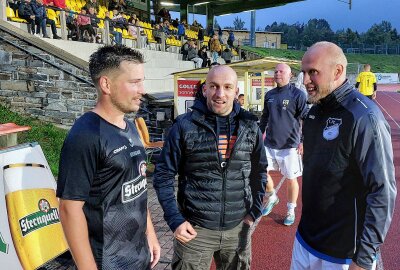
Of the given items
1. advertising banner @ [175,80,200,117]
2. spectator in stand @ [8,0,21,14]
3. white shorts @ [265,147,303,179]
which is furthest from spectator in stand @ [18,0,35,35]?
white shorts @ [265,147,303,179]

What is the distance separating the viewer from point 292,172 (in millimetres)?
5293

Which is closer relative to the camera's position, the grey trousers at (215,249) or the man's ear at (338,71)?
the man's ear at (338,71)

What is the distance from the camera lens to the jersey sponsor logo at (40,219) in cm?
304

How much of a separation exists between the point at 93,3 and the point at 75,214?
18.1 metres

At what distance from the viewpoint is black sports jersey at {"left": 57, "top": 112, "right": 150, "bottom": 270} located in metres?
1.88

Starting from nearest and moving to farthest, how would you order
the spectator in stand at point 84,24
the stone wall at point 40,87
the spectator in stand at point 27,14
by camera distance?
the stone wall at point 40,87 → the spectator in stand at point 27,14 → the spectator in stand at point 84,24

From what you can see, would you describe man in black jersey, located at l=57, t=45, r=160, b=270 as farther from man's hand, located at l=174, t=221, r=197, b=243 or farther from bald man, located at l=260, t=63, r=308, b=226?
bald man, located at l=260, t=63, r=308, b=226

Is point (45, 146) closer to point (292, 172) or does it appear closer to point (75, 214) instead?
point (292, 172)

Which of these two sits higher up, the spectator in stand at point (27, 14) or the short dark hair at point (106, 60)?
the spectator in stand at point (27, 14)

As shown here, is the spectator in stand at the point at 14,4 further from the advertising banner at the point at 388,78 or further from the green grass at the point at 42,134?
the advertising banner at the point at 388,78

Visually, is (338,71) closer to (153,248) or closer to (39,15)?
(153,248)

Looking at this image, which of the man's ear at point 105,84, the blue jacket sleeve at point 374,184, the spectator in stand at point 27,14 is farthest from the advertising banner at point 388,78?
the man's ear at point 105,84

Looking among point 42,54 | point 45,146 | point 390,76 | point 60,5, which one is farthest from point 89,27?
point 390,76

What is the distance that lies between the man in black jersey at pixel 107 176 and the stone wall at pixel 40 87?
735 centimetres
